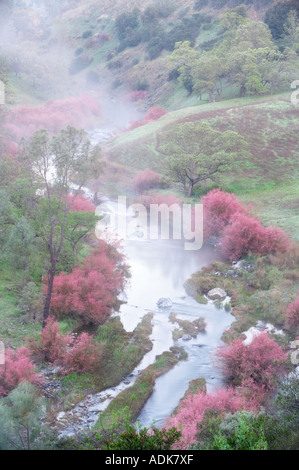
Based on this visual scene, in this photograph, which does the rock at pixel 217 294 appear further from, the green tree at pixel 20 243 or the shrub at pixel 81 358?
the green tree at pixel 20 243

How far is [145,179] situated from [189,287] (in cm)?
2216

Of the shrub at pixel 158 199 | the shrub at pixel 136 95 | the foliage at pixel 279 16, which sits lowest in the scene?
the shrub at pixel 158 199

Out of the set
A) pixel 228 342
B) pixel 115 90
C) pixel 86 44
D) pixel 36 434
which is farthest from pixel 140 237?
pixel 86 44

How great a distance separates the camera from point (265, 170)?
49156 mm

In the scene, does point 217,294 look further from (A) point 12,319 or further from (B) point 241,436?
(B) point 241,436

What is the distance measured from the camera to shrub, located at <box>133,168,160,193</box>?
48688 millimetres

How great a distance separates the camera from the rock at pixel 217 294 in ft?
92.4

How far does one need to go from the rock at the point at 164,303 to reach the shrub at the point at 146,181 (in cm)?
2311

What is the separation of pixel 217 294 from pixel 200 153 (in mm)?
21670

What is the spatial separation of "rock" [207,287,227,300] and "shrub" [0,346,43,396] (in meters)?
13.3

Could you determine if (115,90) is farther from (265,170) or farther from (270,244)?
(270,244)

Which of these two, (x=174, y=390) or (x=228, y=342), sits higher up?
(x=228, y=342)

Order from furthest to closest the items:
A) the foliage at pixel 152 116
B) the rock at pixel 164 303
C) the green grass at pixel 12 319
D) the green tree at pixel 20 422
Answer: the foliage at pixel 152 116, the rock at pixel 164 303, the green grass at pixel 12 319, the green tree at pixel 20 422

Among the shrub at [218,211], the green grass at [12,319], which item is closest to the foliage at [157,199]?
the shrub at [218,211]
